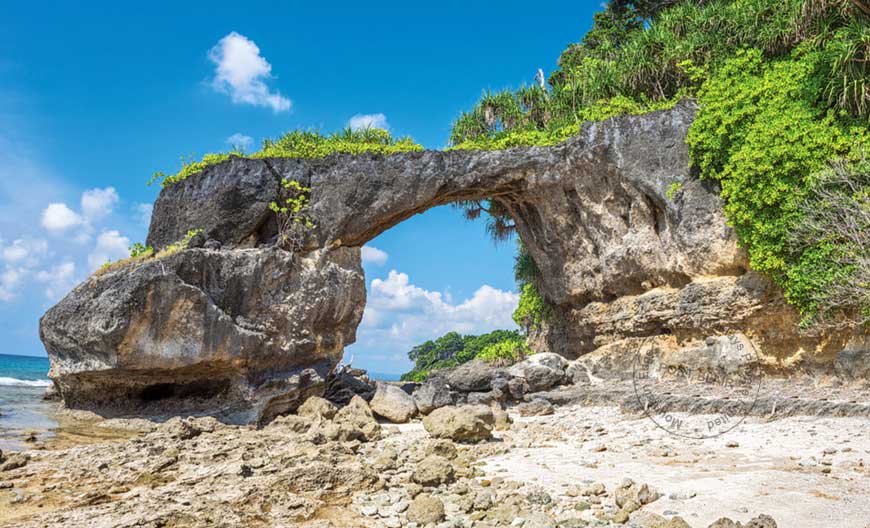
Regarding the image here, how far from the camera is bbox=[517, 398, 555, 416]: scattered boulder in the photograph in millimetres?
12641

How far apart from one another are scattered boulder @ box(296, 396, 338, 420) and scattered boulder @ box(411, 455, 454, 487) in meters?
5.44

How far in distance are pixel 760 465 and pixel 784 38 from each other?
37.1 feet

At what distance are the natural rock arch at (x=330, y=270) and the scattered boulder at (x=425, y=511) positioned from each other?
7265 millimetres

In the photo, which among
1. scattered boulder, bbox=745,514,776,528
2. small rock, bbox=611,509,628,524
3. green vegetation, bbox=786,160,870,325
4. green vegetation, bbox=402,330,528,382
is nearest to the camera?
scattered boulder, bbox=745,514,776,528

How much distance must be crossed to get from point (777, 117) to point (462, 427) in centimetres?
922

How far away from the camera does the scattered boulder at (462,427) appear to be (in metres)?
9.63

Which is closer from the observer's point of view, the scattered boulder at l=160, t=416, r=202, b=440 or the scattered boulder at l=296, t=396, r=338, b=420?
the scattered boulder at l=160, t=416, r=202, b=440

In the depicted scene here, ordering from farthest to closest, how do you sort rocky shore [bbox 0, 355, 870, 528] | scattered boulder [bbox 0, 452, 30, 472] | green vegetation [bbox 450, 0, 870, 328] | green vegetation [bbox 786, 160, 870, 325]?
green vegetation [bbox 450, 0, 870, 328], green vegetation [bbox 786, 160, 870, 325], scattered boulder [bbox 0, 452, 30, 472], rocky shore [bbox 0, 355, 870, 528]

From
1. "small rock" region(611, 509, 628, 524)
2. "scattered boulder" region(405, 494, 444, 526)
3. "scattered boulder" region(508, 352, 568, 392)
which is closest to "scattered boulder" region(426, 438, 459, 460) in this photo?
"scattered boulder" region(405, 494, 444, 526)

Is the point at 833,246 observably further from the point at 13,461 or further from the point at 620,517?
the point at 13,461

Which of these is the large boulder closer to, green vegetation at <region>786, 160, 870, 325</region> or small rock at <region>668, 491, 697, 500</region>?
small rock at <region>668, 491, 697, 500</region>

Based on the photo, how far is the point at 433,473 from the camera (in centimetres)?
697

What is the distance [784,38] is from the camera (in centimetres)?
1386

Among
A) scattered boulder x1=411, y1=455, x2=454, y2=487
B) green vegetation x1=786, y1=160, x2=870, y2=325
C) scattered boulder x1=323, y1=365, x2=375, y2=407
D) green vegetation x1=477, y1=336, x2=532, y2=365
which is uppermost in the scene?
green vegetation x1=786, y1=160, x2=870, y2=325
